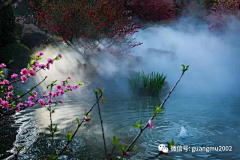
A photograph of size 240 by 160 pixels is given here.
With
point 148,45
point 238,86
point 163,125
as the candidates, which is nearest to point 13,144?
point 163,125

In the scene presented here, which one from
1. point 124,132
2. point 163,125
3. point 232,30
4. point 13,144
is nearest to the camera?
point 13,144

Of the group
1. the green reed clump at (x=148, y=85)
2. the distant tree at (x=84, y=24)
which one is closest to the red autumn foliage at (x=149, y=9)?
the distant tree at (x=84, y=24)

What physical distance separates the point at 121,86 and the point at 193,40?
621 cm

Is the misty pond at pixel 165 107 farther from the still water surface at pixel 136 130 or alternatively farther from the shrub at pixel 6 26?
the shrub at pixel 6 26

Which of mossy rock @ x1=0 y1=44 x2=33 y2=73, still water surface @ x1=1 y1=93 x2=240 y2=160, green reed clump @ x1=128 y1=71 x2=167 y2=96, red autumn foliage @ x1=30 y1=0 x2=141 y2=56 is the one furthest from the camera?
mossy rock @ x1=0 y1=44 x2=33 y2=73

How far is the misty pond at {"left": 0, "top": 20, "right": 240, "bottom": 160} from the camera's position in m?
4.16

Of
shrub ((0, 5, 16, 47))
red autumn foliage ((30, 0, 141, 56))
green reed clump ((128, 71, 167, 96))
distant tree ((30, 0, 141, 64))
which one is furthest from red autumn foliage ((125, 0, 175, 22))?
green reed clump ((128, 71, 167, 96))

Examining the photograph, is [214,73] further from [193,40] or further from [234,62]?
[193,40]

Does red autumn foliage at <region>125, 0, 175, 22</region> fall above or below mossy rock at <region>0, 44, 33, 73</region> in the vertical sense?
above

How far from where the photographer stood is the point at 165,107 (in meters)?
6.89

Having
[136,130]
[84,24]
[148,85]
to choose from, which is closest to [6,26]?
[84,24]

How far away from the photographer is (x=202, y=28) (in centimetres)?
1554

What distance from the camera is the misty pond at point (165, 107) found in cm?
416

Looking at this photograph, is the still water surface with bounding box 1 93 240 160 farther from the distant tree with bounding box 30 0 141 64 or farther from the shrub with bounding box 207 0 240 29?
the shrub with bounding box 207 0 240 29
